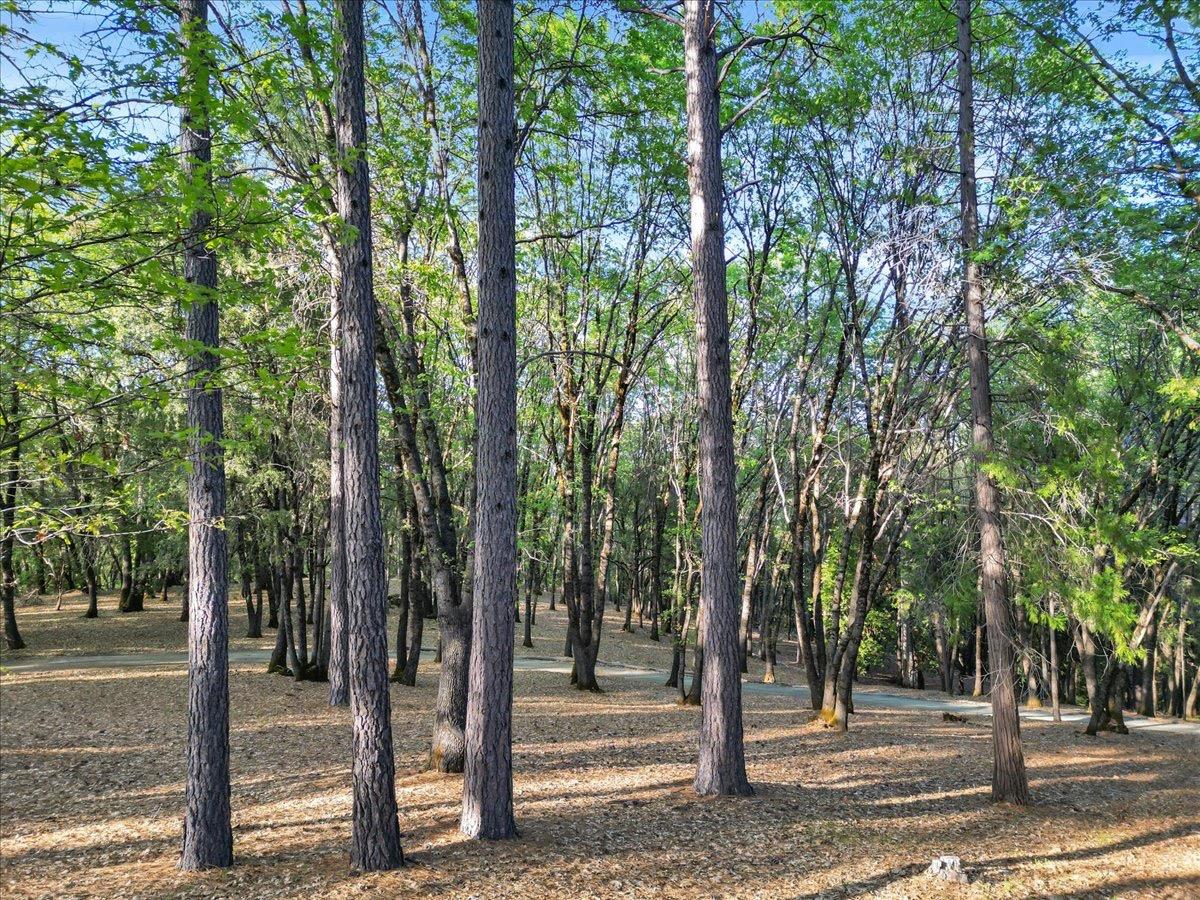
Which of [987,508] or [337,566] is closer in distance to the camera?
[987,508]

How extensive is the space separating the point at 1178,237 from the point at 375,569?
10.9 m

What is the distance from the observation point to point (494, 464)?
6742 mm

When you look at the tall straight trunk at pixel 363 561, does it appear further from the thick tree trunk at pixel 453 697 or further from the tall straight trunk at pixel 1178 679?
the tall straight trunk at pixel 1178 679

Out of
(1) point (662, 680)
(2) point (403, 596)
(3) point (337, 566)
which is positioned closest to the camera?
(3) point (337, 566)

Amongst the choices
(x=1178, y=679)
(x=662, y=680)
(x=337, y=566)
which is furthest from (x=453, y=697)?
(x=1178, y=679)

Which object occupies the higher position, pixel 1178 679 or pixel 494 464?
pixel 494 464

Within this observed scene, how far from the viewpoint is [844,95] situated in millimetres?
12664

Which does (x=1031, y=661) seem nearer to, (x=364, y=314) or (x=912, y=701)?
(x=364, y=314)

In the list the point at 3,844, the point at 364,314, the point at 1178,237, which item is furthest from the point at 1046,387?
the point at 3,844

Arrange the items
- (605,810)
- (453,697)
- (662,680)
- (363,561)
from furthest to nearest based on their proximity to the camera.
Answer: (662,680)
(453,697)
(605,810)
(363,561)

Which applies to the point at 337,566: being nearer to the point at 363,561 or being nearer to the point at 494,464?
the point at 494,464

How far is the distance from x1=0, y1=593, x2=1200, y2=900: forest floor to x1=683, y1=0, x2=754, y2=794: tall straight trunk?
0.62 m

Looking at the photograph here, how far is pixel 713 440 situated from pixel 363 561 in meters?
4.25

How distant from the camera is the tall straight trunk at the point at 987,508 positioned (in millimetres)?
9086
